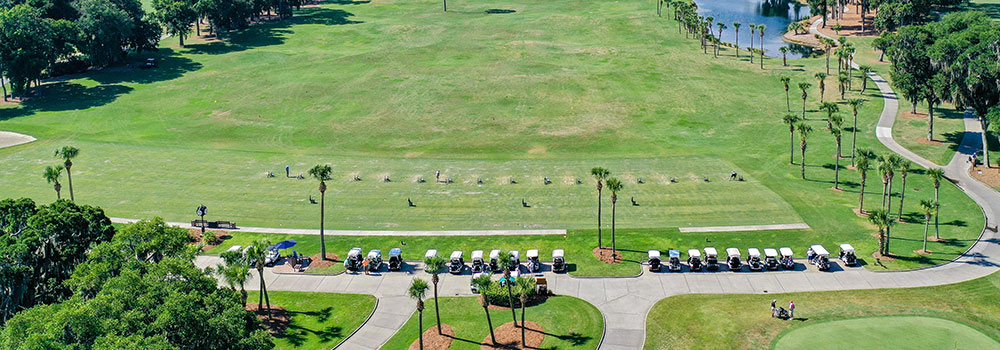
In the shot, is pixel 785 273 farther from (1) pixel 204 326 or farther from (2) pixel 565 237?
(1) pixel 204 326

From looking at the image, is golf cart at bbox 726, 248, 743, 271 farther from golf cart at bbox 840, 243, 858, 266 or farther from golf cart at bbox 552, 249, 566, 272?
golf cart at bbox 552, 249, 566, 272

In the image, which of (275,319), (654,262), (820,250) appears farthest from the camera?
(820,250)

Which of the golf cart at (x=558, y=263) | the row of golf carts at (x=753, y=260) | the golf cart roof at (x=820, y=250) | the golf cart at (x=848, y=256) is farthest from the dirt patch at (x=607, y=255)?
the golf cart at (x=848, y=256)

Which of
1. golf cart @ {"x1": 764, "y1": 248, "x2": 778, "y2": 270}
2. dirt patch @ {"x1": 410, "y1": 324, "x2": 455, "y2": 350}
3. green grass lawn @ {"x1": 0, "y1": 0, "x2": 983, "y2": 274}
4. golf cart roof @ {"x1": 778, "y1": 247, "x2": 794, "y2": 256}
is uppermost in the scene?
green grass lawn @ {"x1": 0, "y1": 0, "x2": 983, "y2": 274}

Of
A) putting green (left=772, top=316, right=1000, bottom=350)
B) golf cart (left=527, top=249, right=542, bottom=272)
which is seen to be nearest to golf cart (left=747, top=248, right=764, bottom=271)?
putting green (left=772, top=316, right=1000, bottom=350)

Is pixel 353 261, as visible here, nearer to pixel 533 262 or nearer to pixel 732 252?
pixel 533 262

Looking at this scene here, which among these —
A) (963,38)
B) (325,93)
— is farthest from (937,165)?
(325,93)

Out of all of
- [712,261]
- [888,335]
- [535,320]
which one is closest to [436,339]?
[535,320]
